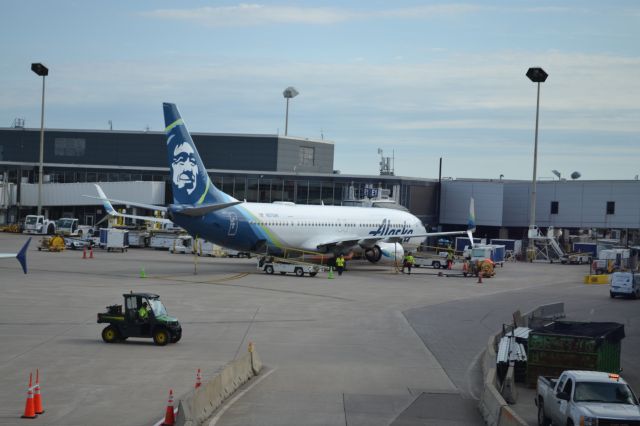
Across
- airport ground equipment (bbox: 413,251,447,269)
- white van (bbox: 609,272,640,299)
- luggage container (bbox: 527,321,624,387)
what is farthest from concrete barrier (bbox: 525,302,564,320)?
airport ground equipment (bbox: 413,251,447,269)

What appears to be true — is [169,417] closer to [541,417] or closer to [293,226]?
[541,417]

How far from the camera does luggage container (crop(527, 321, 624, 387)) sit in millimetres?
26859

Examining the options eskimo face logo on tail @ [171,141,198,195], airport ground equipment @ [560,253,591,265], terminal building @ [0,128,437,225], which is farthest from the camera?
terminal building @ [0,128,437,225]

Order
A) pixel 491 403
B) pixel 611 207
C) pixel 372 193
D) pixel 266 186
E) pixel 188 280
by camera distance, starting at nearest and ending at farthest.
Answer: pixel 491 403 < pixel 188 280 < pixel 611 207 < pixel 372 193 < pixel 266 186

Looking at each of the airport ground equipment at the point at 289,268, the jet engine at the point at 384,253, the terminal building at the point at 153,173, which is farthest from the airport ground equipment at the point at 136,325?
the terminal building at the point at 153,173

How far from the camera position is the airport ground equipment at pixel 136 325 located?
102 feet

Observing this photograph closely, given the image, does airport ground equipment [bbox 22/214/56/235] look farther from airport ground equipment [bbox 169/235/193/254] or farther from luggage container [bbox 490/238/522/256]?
luggage container [bbox 490/238/522/256]

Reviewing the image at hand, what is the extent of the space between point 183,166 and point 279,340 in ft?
77.3

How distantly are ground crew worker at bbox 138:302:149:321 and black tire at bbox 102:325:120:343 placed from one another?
3.22 ft

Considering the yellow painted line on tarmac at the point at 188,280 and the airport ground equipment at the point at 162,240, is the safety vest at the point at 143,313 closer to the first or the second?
the yellow painted line on tarmac at the point at 188,280

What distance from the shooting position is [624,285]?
185 feet

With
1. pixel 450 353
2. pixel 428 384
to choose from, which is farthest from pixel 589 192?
pixel 428 384

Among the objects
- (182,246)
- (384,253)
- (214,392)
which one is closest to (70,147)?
(182,246)

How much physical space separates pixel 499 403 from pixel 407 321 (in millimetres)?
20321
